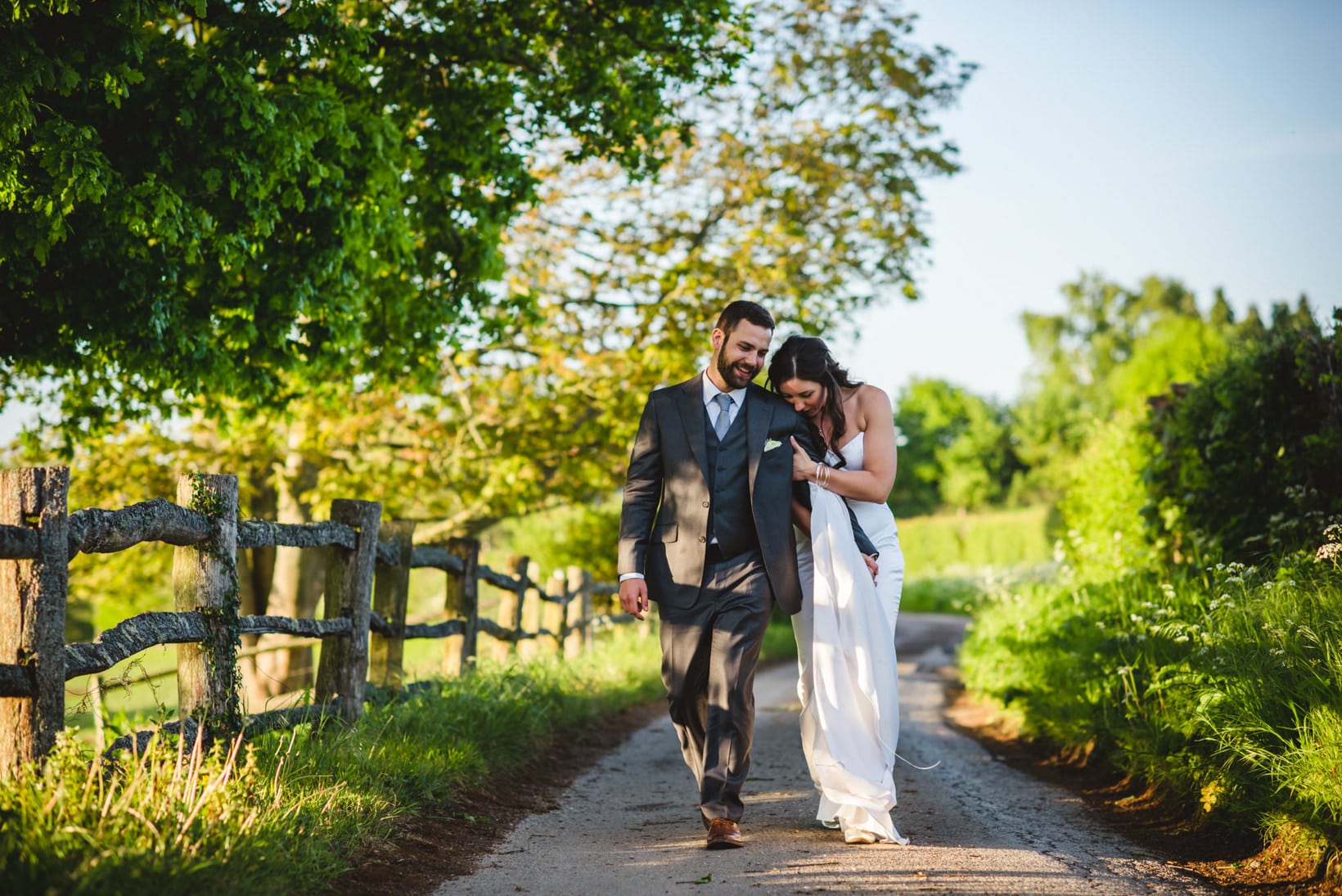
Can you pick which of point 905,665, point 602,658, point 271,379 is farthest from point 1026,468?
point 271,379

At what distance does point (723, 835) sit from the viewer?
4492mm

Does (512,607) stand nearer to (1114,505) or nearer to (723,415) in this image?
(723,415)

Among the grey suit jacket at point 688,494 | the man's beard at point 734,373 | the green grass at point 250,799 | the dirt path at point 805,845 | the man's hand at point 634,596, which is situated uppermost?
the man's beard at point 734,373

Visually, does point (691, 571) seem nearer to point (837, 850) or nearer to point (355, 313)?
point (837, 850)

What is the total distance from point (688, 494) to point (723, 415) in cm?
40

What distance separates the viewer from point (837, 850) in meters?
4.44

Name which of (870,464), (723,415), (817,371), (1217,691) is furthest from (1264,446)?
(723,415)

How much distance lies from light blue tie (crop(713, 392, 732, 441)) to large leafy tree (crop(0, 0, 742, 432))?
117 inches

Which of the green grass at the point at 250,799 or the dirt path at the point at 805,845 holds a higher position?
the green grass at the point at 250,799

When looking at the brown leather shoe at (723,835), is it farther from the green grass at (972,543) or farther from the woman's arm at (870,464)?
the green grass at (972,543)

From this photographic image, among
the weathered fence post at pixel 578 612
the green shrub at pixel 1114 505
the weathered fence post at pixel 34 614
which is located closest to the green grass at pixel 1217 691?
the green shrub at pixel 1114 505

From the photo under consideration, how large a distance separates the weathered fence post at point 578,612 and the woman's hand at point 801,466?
7.67 meters

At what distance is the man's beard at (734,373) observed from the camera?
4.82 meters

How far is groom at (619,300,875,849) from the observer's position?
4734 mm
